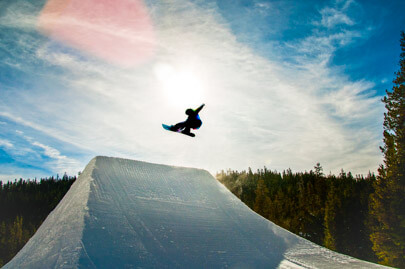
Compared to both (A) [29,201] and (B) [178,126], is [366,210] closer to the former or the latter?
(B) [178,126]

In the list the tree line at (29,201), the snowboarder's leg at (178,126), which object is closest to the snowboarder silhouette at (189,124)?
the snowboarder's leg at (178,126)

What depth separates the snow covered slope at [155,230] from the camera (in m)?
Result: 4.31

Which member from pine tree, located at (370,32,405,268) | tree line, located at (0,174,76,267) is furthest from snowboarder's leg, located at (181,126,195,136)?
tree line, located at (0,174,76,267)

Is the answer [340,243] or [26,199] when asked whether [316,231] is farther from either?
[26,199]

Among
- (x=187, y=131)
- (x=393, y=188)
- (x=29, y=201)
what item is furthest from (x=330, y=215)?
(x=29, y=201)

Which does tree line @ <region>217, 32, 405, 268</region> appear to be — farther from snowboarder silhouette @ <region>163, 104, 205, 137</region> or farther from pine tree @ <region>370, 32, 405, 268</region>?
snowboarder silhouette @ <region>163, 104, 205, 137</region>

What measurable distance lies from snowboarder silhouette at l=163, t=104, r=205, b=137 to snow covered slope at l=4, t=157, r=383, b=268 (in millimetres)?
1140

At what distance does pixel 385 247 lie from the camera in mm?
17703

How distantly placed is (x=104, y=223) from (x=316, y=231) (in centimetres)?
3357

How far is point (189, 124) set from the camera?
23.2 ft

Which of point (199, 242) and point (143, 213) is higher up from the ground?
point (143, 213)

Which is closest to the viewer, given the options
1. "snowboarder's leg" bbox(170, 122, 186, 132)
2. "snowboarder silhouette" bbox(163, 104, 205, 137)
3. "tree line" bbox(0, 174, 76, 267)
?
"snowboarder silhouette" bbox(163, 104, 205, 137)

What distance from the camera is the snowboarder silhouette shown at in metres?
6.75

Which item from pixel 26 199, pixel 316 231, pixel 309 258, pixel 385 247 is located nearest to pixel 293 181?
pixel 316 231
